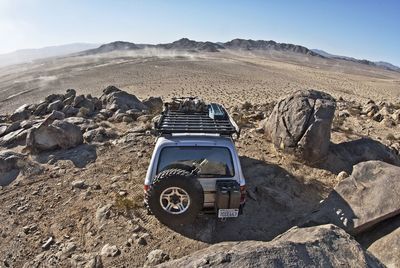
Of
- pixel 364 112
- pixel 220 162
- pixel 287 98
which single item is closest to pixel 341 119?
pixel 364 112

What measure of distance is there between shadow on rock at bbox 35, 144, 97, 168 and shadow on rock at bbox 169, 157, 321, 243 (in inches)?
166

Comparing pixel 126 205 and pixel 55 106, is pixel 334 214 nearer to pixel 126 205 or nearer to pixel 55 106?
pixel 126 205

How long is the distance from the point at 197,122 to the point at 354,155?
492 centimetres

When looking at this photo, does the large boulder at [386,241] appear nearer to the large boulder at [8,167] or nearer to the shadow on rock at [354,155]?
the shadow on rock at [354,155]

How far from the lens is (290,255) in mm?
4141

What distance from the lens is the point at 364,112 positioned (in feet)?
54.9

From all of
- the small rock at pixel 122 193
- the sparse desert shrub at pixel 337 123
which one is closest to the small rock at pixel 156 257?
the small rock at pixel 122 193

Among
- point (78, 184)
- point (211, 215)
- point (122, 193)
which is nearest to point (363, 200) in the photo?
point (211, 215)

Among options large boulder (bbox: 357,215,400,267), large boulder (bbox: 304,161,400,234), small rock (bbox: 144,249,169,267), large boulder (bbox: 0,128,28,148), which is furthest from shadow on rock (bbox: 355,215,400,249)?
large boulder (bbox: 0,128,28,148)

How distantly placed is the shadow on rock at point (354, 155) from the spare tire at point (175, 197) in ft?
16.6

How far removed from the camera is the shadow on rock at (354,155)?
9.97 m

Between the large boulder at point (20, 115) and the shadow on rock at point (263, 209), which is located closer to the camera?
the shadow on rock at point (263, 209)

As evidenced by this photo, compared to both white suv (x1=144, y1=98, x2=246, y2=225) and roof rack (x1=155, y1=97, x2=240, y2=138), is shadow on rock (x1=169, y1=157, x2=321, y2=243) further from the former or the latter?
roof rack (x1=155, y1=97, x2=240, y2=138)

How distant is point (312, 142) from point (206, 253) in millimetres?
6533
